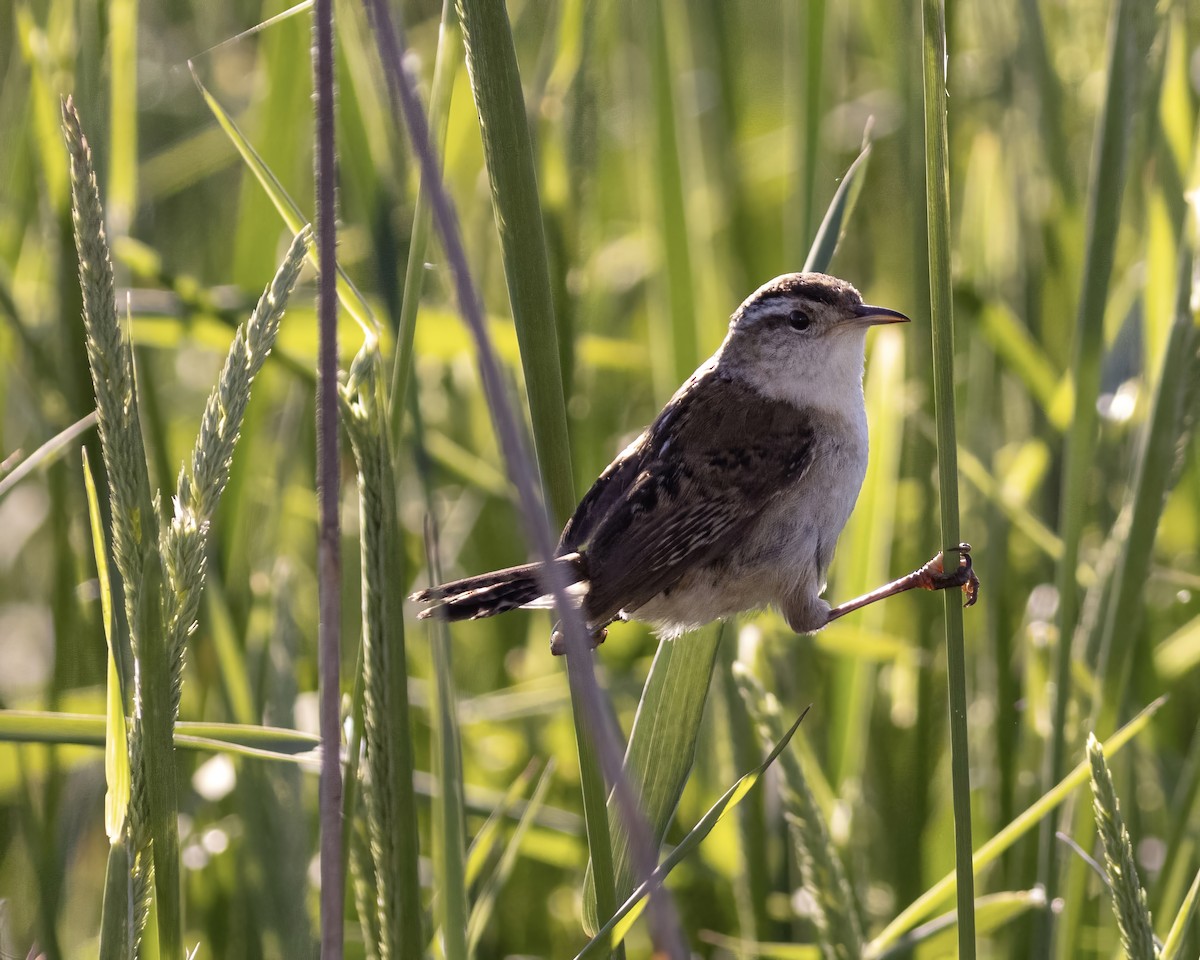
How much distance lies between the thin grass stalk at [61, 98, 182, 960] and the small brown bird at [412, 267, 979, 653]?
89cm

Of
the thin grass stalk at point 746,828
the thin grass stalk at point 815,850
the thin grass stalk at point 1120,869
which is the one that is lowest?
the thin grass stalk at point 746,828

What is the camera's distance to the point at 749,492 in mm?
2217

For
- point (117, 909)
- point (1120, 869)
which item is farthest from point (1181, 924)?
point (117, 909)

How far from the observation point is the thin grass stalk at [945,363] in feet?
4.21

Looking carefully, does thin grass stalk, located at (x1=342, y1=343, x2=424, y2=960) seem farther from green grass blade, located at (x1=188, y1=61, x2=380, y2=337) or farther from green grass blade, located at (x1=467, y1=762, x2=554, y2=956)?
green grass blade, located at (x1=467, y1=762, x2=554, y2=956)

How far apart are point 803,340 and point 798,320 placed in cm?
4

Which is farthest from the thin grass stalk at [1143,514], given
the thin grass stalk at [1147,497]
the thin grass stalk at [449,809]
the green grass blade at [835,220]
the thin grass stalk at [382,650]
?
the thin grass stalk at [382,650]

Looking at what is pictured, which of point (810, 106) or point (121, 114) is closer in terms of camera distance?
point (810, 106)

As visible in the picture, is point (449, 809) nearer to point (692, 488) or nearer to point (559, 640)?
point (559, 640)

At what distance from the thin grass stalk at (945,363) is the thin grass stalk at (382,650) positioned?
1.88 feet

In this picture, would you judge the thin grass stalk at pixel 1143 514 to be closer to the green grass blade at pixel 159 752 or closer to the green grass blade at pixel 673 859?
the green grass blade at pixel 673 859

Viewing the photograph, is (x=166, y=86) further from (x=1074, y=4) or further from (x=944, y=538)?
(x=944, y=538)

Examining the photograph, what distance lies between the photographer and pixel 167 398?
4.19m

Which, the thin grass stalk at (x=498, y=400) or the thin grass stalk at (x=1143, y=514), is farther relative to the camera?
the thin grass stalk at (x=1143, y=514)
